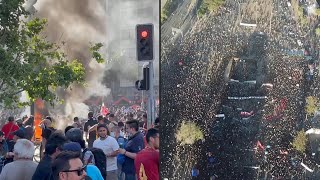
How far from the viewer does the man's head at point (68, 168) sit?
14.3ft

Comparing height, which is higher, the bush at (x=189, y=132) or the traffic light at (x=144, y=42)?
the traffic light at (x=144, y=42)

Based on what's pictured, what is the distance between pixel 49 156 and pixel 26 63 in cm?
1299

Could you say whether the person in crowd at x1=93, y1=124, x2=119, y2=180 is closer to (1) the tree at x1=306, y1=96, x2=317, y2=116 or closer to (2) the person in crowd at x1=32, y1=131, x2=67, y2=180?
(2) the person in crowd at x1=32, y1=131, x2=67, y2=180

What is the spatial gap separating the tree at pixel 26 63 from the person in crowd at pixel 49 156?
37.1 ft

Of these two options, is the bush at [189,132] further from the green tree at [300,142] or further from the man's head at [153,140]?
the man's head at [153,140]

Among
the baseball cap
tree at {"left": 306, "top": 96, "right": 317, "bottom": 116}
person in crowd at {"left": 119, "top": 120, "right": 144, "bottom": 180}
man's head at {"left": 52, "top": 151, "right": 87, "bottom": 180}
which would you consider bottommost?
person in crowd at {"left": 119, "top": 120, "right": 144, "bottom": 180}

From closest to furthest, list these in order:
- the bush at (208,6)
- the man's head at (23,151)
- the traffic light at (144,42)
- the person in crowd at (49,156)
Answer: the bush at (208,6) < the person in crowd at (49,156) < the man's head at (23,151) < the traffic light at (144,42)

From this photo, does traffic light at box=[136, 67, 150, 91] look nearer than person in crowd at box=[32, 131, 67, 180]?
No

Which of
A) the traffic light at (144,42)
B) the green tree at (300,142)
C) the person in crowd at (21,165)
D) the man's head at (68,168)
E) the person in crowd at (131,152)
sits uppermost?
the traffic light at (144,42)

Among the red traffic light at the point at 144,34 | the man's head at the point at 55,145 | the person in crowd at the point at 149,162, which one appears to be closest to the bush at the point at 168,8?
the person in crowd at the point at 149,162

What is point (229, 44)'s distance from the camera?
9.62 ft

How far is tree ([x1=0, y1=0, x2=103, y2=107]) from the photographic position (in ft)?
61.0

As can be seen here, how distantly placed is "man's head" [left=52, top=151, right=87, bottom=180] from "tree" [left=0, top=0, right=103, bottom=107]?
14.1m

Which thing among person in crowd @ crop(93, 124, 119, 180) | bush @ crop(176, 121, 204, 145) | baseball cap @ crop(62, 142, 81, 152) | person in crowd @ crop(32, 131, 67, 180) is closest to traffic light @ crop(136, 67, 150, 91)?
person in crowd @ crop(93, 124, 119, 180)
